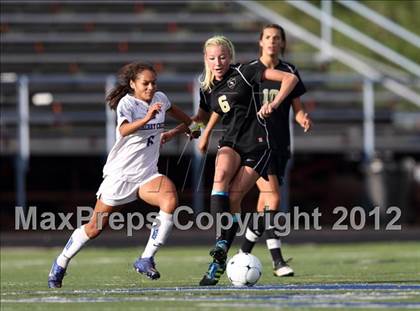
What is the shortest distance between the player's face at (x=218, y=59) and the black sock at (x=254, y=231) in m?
1.45

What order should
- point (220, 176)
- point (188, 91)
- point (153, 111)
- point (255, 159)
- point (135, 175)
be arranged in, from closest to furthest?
point (153, 111)
point (135, 175)
point (220, 176)
point (255, 159)
point (188, 91)

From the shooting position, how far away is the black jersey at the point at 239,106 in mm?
9406

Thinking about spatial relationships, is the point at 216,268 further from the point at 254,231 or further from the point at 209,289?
the point at 254,231

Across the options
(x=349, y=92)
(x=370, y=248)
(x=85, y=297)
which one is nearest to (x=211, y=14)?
(x=349, y=92)

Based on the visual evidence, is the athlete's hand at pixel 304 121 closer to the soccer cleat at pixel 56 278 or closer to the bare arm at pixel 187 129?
the bare arm at pixel 187 129

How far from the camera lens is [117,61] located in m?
21.9

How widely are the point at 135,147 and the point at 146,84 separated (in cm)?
49

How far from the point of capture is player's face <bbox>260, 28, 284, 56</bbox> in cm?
995

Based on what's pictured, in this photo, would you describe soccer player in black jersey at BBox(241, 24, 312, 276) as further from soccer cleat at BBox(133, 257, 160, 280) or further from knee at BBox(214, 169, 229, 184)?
soccer cleat at BBox(133, 257, 160, 280)

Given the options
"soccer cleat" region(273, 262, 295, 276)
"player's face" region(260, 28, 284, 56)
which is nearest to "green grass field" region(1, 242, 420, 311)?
"soccer cleat" region(273, 262, 295, 276)

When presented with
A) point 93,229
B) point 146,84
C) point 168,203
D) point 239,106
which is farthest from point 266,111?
point 93,229

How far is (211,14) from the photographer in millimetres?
23062

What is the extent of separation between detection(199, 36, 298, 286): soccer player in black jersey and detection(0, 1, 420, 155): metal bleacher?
971 cm

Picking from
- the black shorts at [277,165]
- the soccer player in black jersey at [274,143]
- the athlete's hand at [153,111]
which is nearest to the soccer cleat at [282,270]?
→ the soccer player in black jersey at [274,143]
